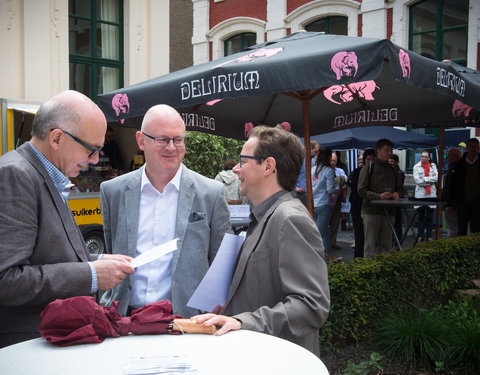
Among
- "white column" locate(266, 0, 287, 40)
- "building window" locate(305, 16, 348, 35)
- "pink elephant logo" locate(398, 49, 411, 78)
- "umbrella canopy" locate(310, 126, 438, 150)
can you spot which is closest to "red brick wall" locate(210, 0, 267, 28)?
"white column" locate(266, 0, 287, 40)

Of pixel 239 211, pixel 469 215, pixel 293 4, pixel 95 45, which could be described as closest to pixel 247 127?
pixel 239 211

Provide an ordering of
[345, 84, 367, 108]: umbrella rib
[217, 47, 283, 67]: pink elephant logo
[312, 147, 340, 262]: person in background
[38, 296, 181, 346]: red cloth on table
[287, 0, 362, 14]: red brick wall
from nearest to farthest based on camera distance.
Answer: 1. [38, 296, 181, 346]: red cloth on table
2. [217, 47, 283, 67]: pink elephant logo
3. [345, 84, 367, 108]: umbrella rib
4. [312, 147, 340, 262]: person in background
5. [287, 0, 362, 14]: red brick wall

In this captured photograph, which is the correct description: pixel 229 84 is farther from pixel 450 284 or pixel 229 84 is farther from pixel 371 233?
pixel 371 233

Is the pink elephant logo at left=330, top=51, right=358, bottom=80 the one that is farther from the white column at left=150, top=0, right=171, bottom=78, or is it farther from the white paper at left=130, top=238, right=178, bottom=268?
the white column at left=150, top=0, right=171, bottom=78

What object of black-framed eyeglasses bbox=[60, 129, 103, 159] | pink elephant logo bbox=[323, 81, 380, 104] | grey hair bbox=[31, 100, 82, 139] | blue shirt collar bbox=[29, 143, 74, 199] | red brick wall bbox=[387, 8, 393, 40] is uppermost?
red brick wall bbox=[387, 8, 393, 40]

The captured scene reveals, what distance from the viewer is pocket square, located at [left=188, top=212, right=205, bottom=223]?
2.78 m

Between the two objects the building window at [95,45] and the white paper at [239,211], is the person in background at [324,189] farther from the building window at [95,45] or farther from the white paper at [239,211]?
the building window at [95,45]

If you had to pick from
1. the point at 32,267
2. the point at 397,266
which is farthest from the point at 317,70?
the point at 32,267

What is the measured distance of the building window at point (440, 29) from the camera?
52.2 feet

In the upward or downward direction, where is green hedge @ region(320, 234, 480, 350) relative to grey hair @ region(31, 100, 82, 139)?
downward

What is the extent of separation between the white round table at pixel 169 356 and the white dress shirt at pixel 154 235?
784mm

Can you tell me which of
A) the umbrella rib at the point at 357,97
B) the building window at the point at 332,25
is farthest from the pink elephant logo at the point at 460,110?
the building window at the point at 332,25

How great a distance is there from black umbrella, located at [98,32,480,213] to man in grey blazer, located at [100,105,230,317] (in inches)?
67.5

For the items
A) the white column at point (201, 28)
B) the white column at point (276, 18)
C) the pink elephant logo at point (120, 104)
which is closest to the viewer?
the pink elephant logo at point (120, 104)
